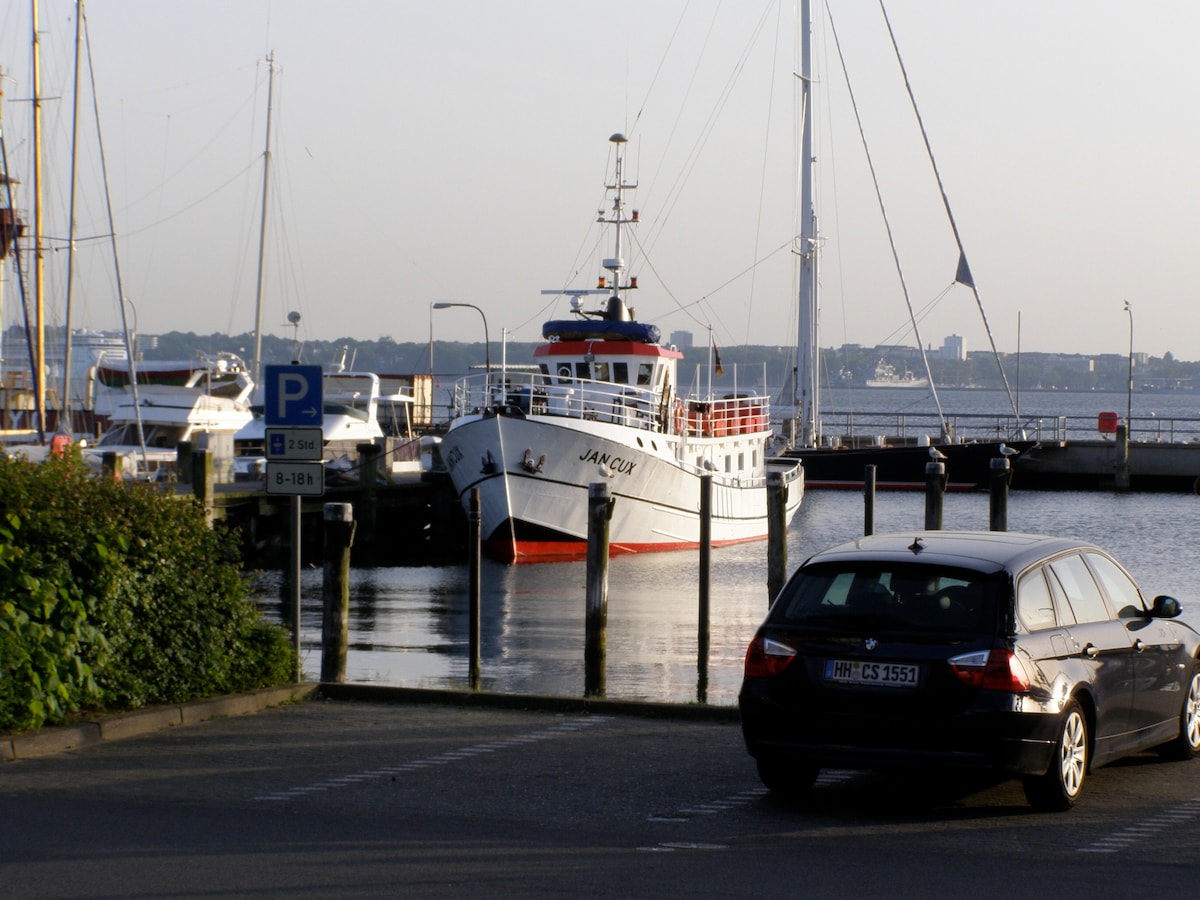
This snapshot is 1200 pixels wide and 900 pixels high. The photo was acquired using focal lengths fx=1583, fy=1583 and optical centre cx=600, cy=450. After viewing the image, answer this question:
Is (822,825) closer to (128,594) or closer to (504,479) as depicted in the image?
(128,594)

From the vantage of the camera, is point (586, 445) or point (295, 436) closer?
point (295, 436)

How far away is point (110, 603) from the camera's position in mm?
10562

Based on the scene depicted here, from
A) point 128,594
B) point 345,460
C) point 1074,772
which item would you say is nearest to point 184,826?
point 128,594

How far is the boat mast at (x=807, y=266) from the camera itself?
178ft

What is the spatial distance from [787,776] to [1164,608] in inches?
105

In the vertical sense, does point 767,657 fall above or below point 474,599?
above

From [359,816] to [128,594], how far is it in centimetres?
318

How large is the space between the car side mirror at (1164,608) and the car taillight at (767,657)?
2601 mm

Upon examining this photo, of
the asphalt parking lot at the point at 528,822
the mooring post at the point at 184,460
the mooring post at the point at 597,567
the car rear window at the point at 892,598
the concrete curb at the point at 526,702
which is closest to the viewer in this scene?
the asphalt parking lot at the point at 528,822

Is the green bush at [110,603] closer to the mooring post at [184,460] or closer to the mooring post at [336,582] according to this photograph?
the mooring post at [336,582]

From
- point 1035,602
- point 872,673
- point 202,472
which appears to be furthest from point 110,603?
point 202,472

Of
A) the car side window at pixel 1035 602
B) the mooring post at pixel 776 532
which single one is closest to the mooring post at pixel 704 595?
the mooring post at pixel 776 532

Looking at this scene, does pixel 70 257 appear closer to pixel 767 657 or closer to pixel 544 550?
pixel 544 550

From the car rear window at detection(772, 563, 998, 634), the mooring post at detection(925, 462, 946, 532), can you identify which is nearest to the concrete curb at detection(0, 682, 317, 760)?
the car rear window at detection(772, 563, 998, 634)
